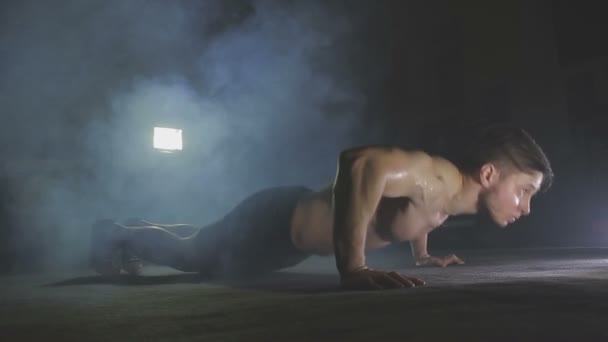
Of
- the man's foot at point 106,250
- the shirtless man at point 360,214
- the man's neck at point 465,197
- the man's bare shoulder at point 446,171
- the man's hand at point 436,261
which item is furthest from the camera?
the man's foot at point 106,250

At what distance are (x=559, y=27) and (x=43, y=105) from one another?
838 centimetres

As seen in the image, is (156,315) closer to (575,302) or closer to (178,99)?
(575,302)

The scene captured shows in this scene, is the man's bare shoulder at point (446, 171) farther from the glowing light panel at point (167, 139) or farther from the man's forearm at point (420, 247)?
the glowing light panel at point (167, 139)

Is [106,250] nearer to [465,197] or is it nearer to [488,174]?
[465,197]

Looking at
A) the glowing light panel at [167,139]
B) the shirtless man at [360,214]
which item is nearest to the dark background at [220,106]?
the glowing light panel at [167,139]

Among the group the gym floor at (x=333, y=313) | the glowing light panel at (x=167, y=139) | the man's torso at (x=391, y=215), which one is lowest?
the gym floor at (x=333, y=313)

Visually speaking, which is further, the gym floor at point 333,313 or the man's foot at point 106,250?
the man's foot at point 106,250

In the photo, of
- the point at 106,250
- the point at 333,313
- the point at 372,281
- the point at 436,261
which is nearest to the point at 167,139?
the point at 106,250

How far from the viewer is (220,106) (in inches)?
263

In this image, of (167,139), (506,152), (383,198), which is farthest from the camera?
(167,139)

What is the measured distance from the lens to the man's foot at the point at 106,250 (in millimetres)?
3008

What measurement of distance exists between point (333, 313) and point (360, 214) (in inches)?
24.1

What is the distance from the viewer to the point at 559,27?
29.5ft

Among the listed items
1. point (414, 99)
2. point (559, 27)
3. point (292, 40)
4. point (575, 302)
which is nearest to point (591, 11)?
point (559, 27)
